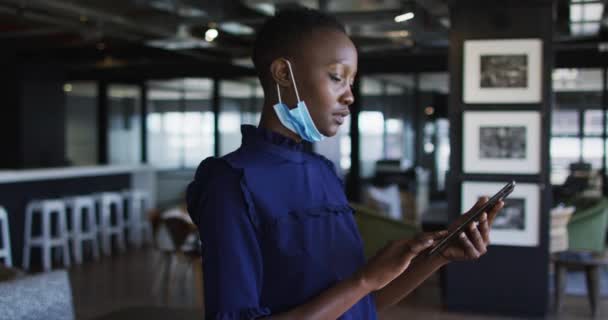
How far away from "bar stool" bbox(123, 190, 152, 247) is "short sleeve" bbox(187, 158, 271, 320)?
8.58 m

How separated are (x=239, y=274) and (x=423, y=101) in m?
10.4

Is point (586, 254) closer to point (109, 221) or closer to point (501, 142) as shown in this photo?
point (501, 142)

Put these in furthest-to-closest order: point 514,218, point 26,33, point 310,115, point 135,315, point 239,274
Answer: point 26,33, point 514,218, point 135,315, point 310,115, point 239,274

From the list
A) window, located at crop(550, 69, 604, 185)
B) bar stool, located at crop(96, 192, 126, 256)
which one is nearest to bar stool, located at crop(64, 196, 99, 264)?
bar stool, located at crop(96, 192, 126, 256)

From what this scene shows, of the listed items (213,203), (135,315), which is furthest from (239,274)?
(135,315)

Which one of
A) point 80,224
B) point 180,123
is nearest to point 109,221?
point 80,224

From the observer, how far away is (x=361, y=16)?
653 centimetres

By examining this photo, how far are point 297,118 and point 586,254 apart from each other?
213 inches

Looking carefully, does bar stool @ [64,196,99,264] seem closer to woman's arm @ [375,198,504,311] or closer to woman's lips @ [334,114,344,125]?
woman's arm @ [375,198,504,311]

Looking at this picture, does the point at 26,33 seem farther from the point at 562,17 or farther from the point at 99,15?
the point at 562,17

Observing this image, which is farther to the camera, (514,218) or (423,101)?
(423,101)

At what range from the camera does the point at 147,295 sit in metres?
6.47

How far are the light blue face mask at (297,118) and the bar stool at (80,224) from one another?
300 inches

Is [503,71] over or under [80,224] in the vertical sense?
over
